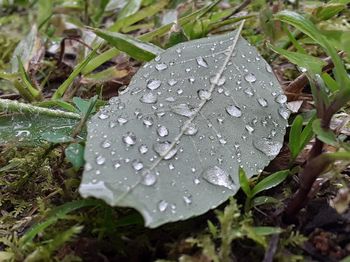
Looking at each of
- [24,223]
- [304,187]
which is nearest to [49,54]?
[24,223]

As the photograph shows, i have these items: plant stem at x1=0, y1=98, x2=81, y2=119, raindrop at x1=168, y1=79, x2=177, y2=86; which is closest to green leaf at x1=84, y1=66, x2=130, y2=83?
plant stem at x1=0, y1=98, x2=81, y2=119

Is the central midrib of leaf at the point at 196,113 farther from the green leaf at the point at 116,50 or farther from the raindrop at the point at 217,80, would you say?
the green leaf at the point at 116,50

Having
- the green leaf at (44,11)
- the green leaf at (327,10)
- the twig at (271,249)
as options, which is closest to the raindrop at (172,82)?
the twig at (271,249)

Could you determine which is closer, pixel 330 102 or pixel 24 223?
pixel 330 102

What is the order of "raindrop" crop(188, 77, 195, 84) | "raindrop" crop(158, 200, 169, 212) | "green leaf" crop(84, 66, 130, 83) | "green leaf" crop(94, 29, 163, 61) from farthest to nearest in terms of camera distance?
1. "green leaf" crop(84, 66, 130, 83)
2. "green leaf" crop(94, 29, 163, 61)
3. "raindrop" crop(188, 77, 195, 84)
4. "raindrop" crop(158, 200, 169, 212)

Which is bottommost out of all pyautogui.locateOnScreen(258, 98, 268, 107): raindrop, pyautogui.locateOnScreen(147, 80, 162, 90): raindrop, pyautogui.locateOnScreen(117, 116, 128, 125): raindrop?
pyautogui.locateOnScreen(258, 98, 268, 107): raindrop

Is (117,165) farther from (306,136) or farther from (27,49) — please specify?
(27,49)

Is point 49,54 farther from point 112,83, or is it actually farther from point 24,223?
point 24,223

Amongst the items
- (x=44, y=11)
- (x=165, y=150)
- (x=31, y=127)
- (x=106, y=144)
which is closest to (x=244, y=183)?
(x=165, y=150)

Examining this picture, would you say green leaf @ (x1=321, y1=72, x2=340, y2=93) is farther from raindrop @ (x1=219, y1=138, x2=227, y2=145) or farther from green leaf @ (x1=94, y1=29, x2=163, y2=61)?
green leaf @ (x1=94, y1=29, x2=163, y2=61)
